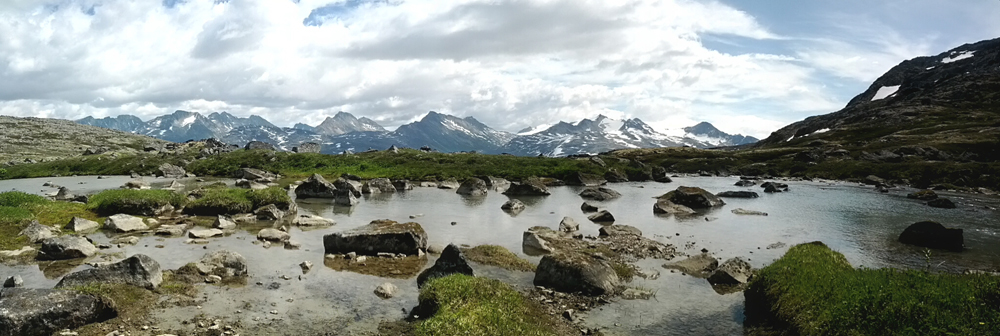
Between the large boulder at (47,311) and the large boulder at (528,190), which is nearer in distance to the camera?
the large boulder at (47,311)

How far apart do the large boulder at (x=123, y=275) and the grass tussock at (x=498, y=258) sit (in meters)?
13.8

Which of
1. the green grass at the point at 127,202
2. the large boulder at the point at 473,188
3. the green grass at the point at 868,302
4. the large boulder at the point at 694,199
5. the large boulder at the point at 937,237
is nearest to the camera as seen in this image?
the green grass at the point at 868,302

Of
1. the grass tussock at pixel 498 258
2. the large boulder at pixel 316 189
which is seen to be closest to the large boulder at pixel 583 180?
the large boulder at pixel 316 189

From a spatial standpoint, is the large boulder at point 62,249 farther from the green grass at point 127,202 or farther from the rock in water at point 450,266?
the rock in water at point 450,266

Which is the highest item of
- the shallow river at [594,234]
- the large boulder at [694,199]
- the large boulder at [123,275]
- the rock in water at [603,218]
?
the large boulder at [694,199]

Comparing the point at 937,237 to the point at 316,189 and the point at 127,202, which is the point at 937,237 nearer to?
the point at 316,189

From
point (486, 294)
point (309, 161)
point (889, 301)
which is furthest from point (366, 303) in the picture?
point (309, 161)

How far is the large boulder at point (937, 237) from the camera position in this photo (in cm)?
3119

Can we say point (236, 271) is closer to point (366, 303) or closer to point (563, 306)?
point (366, 303)

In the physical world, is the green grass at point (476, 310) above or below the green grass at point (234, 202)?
below

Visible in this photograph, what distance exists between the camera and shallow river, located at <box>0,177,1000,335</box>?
57.4 feet

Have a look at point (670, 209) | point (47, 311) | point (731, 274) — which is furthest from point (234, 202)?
point (670, 209)

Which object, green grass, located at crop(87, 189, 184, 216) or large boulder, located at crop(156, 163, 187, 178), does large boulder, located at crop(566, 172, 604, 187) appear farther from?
large boulder, located at crop(156, 163, 187, 178)

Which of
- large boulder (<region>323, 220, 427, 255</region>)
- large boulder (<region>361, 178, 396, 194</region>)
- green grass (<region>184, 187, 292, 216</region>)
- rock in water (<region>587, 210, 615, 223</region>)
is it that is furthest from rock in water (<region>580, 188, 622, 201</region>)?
large boulder (<region>323, 220, 427, 255</region>)
